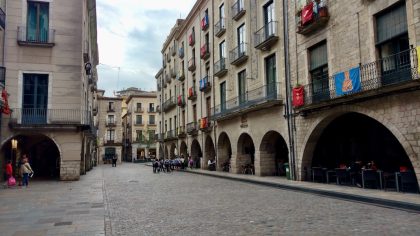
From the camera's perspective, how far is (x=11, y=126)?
1992 cm

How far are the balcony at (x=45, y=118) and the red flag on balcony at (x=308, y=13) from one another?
1307 cm

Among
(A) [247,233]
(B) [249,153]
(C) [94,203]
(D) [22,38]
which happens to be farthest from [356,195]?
(D) [22,38]

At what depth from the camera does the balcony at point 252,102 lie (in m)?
19.2

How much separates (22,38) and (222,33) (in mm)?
13055

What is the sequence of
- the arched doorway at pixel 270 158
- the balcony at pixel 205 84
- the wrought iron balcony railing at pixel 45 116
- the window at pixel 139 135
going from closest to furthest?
the wrought iron balcony railing at pixel 45 116
the arched doorway at pixel 270 158
the balcony at pixel 205 84
the window at pixel 139 135

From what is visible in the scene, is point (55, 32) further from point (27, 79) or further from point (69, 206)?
point (69, 206)

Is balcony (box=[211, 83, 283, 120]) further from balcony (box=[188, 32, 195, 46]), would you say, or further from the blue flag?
balcony (box=[188, 32, 195, 46])

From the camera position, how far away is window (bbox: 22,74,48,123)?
20531 millimetres

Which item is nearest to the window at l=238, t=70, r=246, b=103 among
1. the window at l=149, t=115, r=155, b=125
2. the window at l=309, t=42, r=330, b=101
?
the window at l=309, t=42, r=330, b=101

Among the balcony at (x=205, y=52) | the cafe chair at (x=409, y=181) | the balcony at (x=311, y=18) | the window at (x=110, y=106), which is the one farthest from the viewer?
the window at (x=110, y=106)

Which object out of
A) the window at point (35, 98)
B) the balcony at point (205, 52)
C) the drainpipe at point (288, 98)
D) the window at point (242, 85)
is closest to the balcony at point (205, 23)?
the balcony at point (205, 52)

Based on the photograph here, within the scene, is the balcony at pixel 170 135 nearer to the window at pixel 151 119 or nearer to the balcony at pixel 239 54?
the balcony at pixel 239 54

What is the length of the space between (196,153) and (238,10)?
51.1 feet

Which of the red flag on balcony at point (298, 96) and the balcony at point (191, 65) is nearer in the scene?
the red flag on balcony at point (298, 96)
